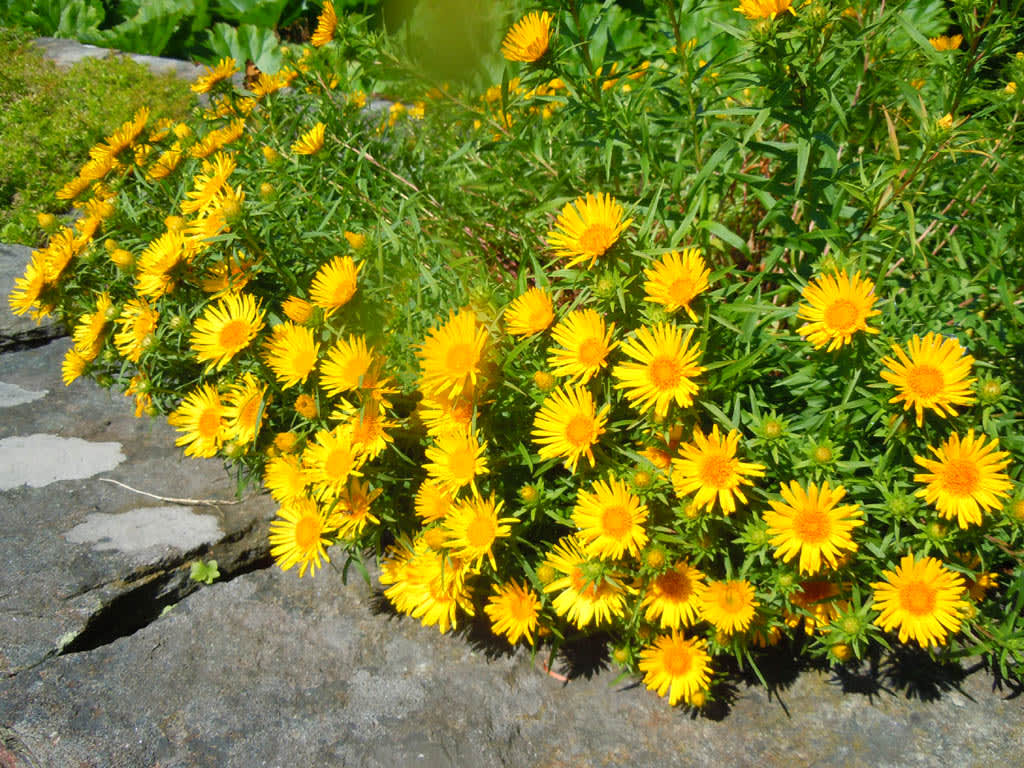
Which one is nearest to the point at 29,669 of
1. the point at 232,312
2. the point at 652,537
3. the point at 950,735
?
the point at 232,312

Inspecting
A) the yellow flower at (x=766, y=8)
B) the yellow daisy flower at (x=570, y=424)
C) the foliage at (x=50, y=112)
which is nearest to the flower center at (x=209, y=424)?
the yellow daisy flower at (x=570, y=424)

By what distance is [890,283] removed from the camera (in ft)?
5.90

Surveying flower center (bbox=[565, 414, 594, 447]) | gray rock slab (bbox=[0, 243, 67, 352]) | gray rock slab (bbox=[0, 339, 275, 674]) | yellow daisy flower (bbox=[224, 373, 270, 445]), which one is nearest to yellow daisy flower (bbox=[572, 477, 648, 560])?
flower center (bbox=[565, 414, 594, 447])

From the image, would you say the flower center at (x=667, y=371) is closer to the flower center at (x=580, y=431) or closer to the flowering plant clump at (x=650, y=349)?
the flowering plant clump at (x=650, y=349)

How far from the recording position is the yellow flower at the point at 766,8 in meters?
1.42

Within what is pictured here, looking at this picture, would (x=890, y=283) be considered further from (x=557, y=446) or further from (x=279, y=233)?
(x=279, y=233)

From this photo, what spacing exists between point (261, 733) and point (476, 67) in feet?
8.23

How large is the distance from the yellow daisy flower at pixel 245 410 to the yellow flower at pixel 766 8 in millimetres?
1393

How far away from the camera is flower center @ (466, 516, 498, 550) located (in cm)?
163

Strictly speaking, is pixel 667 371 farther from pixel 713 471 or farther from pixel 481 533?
pixel 481 533

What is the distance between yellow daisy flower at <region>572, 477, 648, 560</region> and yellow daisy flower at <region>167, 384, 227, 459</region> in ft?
3.27

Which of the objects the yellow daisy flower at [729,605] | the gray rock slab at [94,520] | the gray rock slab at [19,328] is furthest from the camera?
the gray rock slab at [19,328]

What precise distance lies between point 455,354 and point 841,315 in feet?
2.57

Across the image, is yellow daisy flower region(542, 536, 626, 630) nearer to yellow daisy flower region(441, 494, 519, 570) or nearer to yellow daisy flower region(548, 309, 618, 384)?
yellow daisy flower region(441, 494, 519, 570)
